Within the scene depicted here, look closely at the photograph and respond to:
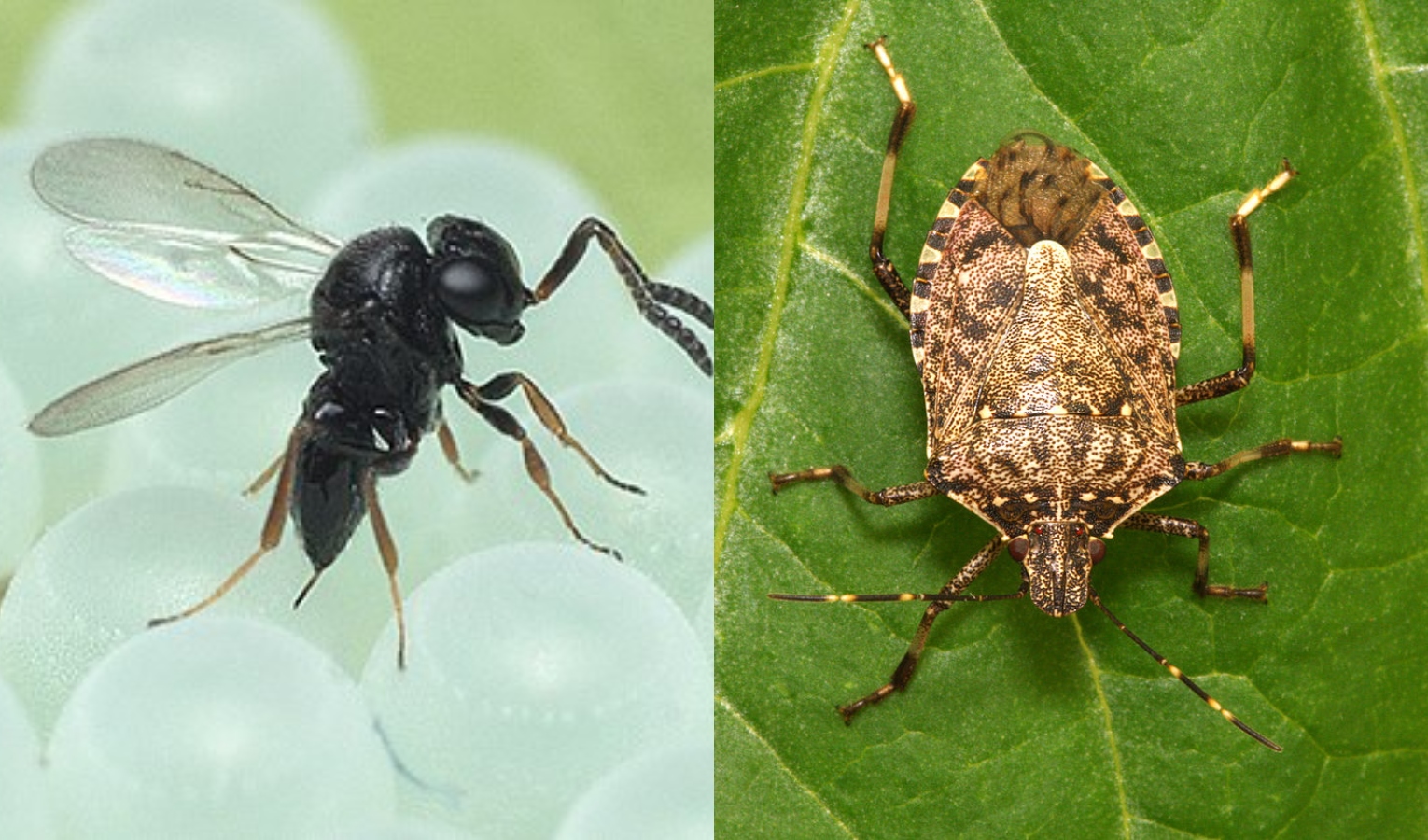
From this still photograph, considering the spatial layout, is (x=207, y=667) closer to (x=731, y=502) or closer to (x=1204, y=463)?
(x=731, y=502)

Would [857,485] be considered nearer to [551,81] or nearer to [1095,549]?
[1095,549]

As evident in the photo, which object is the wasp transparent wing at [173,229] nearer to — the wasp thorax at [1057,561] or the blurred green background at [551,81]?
the blurred green background at [551,81]

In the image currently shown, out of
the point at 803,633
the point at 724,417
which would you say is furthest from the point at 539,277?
the point at 803,633

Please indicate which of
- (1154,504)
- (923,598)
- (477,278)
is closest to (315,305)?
(477,278)

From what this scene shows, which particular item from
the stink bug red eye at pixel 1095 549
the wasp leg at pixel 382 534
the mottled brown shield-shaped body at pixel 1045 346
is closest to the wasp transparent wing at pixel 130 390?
the wasp leg at pixel 382 534

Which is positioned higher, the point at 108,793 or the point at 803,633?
the point at 108,793

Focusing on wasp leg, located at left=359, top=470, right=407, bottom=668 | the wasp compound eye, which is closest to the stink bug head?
the wasp compound eye

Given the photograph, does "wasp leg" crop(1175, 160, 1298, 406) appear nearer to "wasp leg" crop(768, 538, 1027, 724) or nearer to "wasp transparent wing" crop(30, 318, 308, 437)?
"wasp leg" crop(768, 538, 1027, 724)
